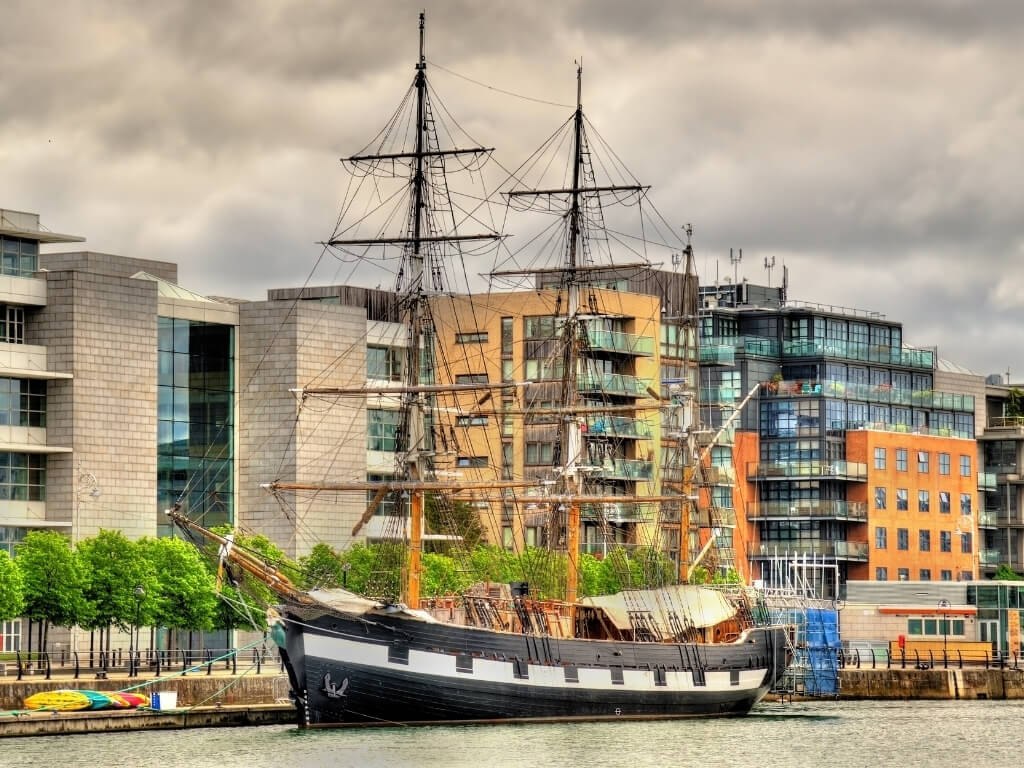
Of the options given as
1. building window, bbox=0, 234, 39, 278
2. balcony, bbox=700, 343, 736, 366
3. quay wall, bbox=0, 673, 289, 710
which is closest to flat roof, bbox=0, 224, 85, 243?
building window, bbox=0, 234, 39, 278

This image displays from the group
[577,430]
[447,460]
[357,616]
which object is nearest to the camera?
[357,616]

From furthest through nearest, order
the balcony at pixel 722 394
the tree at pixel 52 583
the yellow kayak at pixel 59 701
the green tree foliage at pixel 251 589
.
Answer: the balcony at pixel 722 394, the green tree foliage at pixel 251 589, the tree at pixel 52 583, the yellow kayak at pixel 59 701

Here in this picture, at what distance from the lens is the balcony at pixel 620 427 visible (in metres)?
159

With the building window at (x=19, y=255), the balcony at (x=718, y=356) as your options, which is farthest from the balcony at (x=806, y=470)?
the building window at (x=19, y=255)

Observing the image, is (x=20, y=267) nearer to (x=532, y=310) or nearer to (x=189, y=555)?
(x=189, y=555)

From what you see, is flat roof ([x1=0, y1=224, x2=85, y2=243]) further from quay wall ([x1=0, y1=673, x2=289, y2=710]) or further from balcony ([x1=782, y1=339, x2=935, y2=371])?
balcony ([x1=782, y1=339, x2=935, y2=371])

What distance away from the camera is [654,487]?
531ft

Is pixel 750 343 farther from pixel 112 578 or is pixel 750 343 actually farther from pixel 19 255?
pixel 112 578

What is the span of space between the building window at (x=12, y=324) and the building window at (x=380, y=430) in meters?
25.7

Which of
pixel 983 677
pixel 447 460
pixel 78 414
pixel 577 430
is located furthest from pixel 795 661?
pixel 78 414

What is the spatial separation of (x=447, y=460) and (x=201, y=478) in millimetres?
34952

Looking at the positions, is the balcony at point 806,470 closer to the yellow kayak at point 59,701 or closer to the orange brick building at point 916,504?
the orange brick building at point 916,504

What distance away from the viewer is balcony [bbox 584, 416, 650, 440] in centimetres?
15888

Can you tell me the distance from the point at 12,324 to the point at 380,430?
91.8 ft
